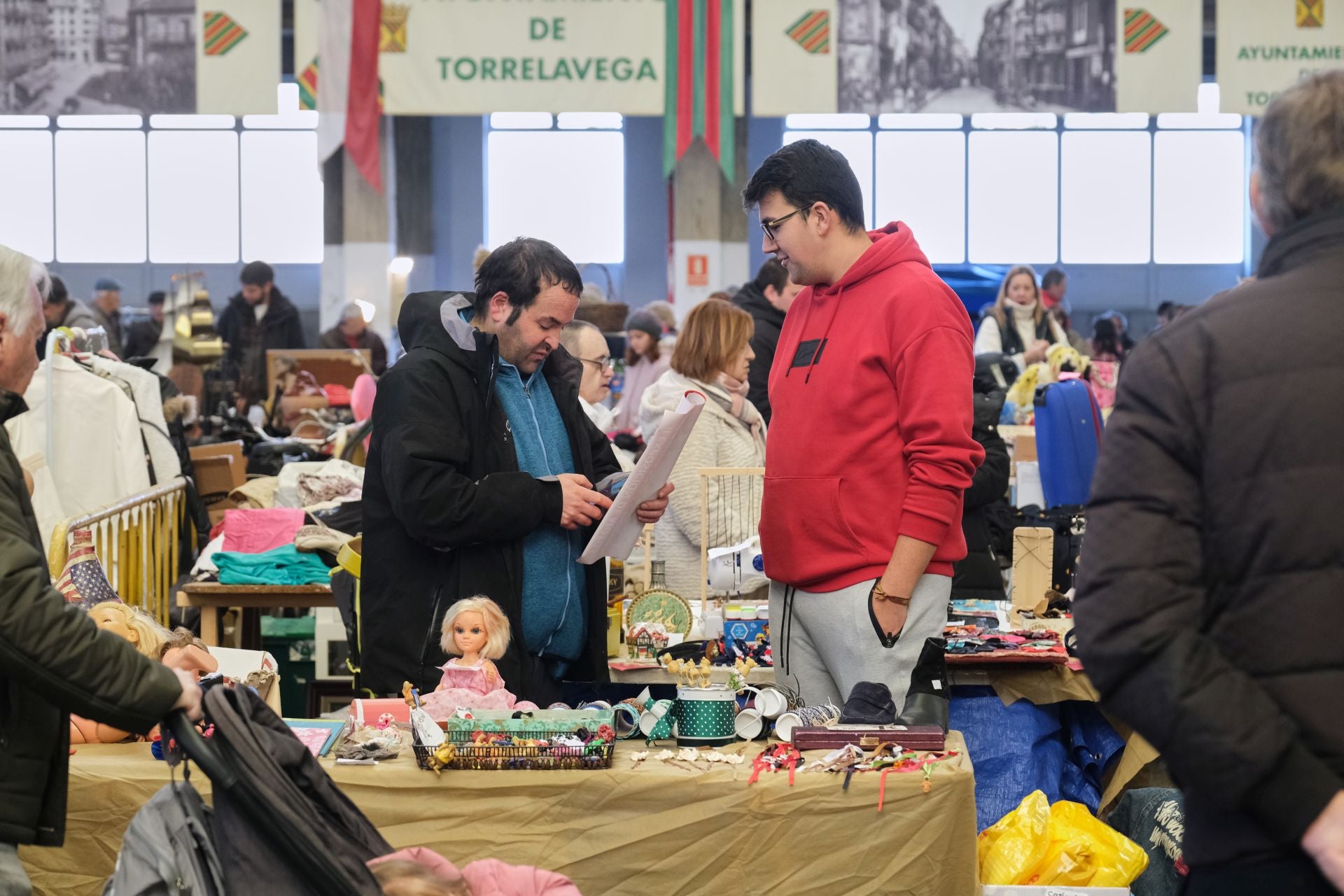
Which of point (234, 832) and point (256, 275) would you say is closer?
point (234, 832)

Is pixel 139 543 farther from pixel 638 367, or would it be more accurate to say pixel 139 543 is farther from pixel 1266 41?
pixel 1266 41

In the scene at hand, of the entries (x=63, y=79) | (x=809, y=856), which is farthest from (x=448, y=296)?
(x=63, y=79)

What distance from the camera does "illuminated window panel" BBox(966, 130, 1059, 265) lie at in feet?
61.0

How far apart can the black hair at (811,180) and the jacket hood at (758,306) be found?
9.06 ft

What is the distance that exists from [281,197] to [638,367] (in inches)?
452

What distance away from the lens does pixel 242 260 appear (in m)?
18.7

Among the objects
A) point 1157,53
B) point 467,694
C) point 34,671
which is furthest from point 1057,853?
point 1157,53

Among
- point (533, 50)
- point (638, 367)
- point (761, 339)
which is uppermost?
point (533, 50)

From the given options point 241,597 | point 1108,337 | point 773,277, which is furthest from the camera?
point 1108,337

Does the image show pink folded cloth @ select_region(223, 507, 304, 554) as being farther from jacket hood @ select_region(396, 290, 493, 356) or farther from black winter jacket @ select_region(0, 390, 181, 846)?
black winter jacket @ select_region(0, 390, 181, 846)

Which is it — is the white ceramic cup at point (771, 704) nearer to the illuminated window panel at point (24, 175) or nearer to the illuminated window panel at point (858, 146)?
the illuminated window panel at point (858, 146)

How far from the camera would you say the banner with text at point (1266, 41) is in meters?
13.2

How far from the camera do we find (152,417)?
6.18m

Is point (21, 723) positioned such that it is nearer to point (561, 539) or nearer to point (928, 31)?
point (561, 539)
